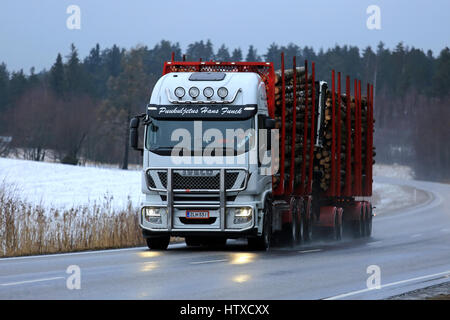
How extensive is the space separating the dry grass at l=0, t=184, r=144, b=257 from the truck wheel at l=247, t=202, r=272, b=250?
365 centimetres

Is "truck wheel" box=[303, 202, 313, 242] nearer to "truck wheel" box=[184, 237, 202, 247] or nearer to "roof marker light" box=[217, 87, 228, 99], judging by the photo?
"truck wheel" box=[184, 237, 202, 247]

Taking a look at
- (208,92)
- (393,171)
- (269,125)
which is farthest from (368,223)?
(393,171)

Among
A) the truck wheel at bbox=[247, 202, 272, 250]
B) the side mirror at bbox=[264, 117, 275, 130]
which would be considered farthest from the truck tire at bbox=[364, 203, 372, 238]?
the side mirror at bbox=[264, 117, 275, 130]

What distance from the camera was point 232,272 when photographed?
46.5 feet

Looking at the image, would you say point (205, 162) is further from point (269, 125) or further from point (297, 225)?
point (297, 225)

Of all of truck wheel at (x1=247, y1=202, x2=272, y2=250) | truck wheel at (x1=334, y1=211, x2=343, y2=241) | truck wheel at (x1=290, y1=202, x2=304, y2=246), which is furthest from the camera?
truck wheel at (x1=334, y1=211, x2=343, y2=241)

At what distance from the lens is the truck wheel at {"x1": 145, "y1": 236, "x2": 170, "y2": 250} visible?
19.5 m

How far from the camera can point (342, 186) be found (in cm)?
2508

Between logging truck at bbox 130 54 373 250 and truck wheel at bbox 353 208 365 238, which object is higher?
logging truck at bbox 130 54 373 250

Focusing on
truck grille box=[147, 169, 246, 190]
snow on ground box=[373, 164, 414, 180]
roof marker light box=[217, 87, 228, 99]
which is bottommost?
snow on ground box=[373, 164, 414, 180]

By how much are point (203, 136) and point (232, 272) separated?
4690mm

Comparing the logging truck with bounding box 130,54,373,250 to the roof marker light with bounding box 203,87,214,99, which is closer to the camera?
the logging truck with bounding box 130,54,373,250

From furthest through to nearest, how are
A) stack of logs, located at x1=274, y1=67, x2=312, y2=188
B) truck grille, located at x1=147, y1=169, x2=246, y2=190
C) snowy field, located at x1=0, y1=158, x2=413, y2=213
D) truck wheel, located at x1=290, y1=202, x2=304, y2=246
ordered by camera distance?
snowy field, located at x1=0, y1=158, x2=413, y2=213
truck wheel, located at x1=290, y1=202, x2=304, y2=246
stack of logs, located at x1=274, y1=67, x2=312, y2=188
truck grille, located at x1=147, y1=169, x2=246, y2=190

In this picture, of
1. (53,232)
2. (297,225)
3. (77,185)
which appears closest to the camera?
(53,232)
